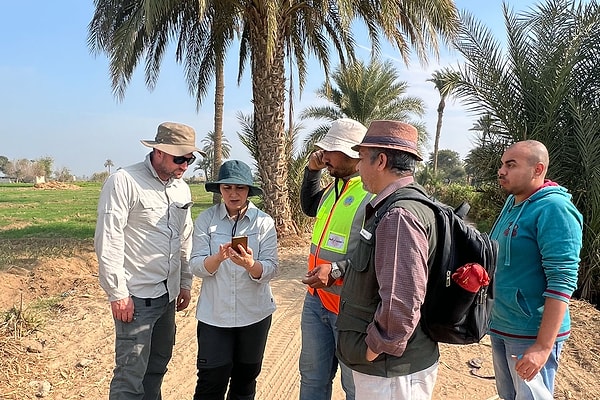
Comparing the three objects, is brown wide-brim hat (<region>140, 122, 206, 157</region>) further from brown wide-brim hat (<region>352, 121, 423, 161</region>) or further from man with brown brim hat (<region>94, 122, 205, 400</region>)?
brown wide-brim hat (<region>352, 121, 423, 161</region>)

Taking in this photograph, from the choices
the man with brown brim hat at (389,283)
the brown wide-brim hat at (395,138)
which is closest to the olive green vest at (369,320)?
the man with brown brim hat at (389,283)

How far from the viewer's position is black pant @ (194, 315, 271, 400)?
2.73 metres

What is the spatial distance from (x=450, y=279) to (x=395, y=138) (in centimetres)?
64

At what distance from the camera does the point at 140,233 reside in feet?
9.31

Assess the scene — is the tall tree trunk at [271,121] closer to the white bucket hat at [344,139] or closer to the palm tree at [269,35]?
the palm tree at [269,35]

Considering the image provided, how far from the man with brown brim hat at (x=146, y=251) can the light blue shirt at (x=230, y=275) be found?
10.9 inches

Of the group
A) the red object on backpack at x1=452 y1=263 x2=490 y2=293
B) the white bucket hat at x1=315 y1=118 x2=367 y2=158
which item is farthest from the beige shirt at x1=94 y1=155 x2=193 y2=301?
the red object on backpack at x1=452 y1=263 x2=490 y2=293

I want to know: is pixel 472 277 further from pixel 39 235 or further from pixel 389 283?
pixel 39 235

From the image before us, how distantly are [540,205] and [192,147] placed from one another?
7.00ft

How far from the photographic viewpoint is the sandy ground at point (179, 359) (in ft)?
12.4

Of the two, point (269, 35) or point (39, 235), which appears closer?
point (269, 35)

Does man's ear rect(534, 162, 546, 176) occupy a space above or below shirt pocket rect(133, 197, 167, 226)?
above

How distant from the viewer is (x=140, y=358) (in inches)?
107

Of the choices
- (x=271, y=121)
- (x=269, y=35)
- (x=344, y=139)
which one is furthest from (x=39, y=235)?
(x=344, y=139)
